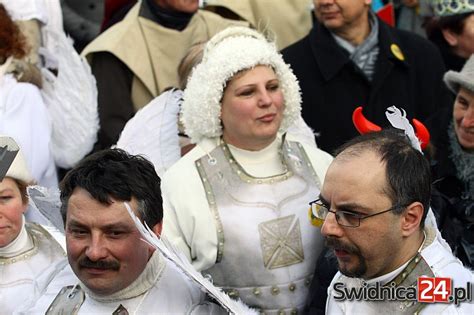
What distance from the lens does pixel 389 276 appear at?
140 inches

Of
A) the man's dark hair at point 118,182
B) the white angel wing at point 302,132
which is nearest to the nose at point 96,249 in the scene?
the man's dark hair at point 118,182

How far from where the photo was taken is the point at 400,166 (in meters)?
3.52

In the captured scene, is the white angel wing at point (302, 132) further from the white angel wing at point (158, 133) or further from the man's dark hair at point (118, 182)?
the man's dark hair at point (118, 182)

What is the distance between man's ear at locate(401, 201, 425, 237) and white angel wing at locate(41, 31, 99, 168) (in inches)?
108

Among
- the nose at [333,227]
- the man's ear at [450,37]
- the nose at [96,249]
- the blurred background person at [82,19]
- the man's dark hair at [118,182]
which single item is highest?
the nose at [333,227]

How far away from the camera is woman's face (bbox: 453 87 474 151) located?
4910 millimetres

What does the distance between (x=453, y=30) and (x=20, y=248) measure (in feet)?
10.6

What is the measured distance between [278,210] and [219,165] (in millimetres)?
332

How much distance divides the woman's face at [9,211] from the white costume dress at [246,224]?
0.63 metres

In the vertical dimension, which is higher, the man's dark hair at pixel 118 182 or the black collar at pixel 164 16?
the man's dark hair at pixel 118 182

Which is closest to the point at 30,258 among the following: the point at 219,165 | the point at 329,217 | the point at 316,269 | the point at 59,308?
the point at 59,308

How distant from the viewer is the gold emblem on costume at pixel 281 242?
457cm

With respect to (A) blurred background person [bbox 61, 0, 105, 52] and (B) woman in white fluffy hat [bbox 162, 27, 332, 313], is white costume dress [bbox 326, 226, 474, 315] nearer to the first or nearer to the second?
(B) woman in white fluffy hat [bbox 162, 27, 332, 313]

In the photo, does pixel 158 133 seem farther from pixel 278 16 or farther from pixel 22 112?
pixel 278 16
